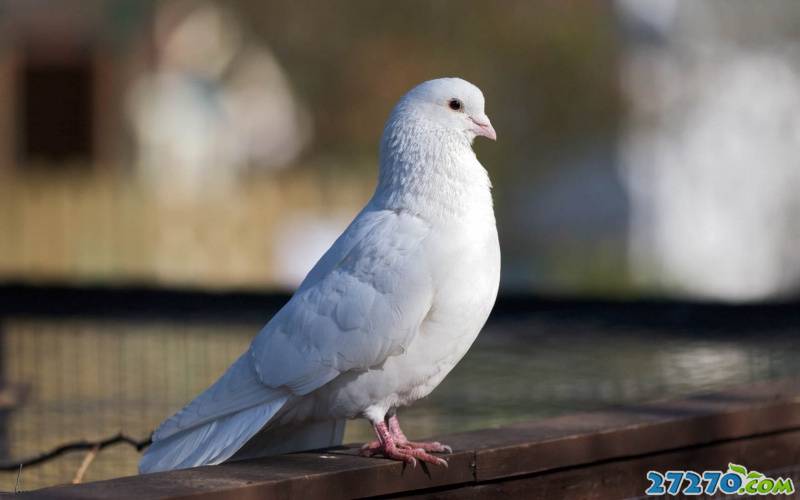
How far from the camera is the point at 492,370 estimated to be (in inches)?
227

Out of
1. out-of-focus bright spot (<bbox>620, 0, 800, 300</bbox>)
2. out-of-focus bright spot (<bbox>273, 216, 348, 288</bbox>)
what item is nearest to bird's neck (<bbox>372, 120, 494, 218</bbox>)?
out-of-focus bright spot (<bbox>620, 0, 800, 300</bbox>)

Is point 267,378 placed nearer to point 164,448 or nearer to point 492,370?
point 164,448

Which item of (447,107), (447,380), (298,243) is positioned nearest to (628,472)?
(447,107)

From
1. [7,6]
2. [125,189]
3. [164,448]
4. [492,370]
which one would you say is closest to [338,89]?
[7,6]

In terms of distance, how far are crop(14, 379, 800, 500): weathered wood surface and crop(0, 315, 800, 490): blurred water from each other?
151 cm

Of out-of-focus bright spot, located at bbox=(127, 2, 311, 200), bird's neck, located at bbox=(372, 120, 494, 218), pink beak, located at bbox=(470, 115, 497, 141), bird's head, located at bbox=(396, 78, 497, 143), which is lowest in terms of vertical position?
bird's neck, located at bbox=(372, 120, 494, 218)

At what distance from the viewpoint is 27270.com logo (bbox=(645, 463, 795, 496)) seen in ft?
10.2

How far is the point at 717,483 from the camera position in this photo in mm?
3180

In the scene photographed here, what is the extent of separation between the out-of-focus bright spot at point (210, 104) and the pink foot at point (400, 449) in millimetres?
14128

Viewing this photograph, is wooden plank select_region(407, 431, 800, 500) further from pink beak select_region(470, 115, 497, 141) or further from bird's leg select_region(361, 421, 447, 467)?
pink beak select_region(470, 115, 497, 141)

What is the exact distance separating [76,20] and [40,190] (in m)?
4.59

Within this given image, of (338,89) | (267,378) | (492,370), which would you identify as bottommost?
(492,370)

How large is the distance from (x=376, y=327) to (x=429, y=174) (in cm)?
44

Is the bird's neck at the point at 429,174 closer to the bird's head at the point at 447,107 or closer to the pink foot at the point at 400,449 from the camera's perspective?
the bird's head at the point at 447,107
